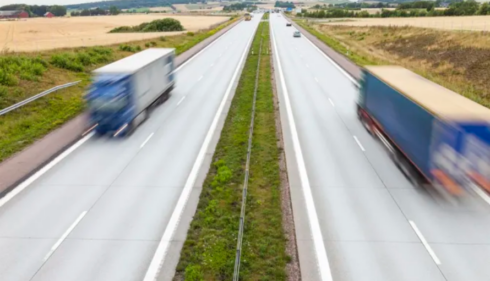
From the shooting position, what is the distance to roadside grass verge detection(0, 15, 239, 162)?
72.7ft

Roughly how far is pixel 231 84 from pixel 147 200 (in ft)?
71.7

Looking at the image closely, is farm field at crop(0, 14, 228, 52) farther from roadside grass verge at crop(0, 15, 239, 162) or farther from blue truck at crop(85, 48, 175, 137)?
blue truck at crop(85, 48, 175, 137)

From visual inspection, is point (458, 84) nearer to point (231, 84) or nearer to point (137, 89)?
point (231, 84)

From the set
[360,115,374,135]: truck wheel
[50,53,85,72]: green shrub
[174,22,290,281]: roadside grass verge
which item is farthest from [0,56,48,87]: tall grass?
[360,115,374,135]: truck wheel

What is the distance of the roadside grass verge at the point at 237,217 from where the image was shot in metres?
11.2

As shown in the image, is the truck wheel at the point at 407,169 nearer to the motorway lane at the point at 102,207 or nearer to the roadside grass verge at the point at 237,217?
the roadside grass verge at the point at 237,217

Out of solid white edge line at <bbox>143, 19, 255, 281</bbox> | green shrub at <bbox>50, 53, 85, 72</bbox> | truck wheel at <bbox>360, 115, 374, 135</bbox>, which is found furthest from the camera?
green shrub at <bbox>50, 53, 85, 72</bbox>

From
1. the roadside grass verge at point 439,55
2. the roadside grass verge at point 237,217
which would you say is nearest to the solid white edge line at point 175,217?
the roadside grass verge at point 237,217

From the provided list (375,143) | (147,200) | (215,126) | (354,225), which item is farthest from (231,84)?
(354,225)

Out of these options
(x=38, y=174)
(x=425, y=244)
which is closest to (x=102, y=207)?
(x=38, y=174)

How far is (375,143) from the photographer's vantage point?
21.1 metres

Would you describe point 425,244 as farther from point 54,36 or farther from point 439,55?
point 54,36

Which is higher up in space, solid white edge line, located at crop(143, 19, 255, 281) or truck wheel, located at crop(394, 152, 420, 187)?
truck wheel, located at crop(394, 152, 420, 187)

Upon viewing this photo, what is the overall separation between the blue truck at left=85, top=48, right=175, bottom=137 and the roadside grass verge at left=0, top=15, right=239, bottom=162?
3365 mm
